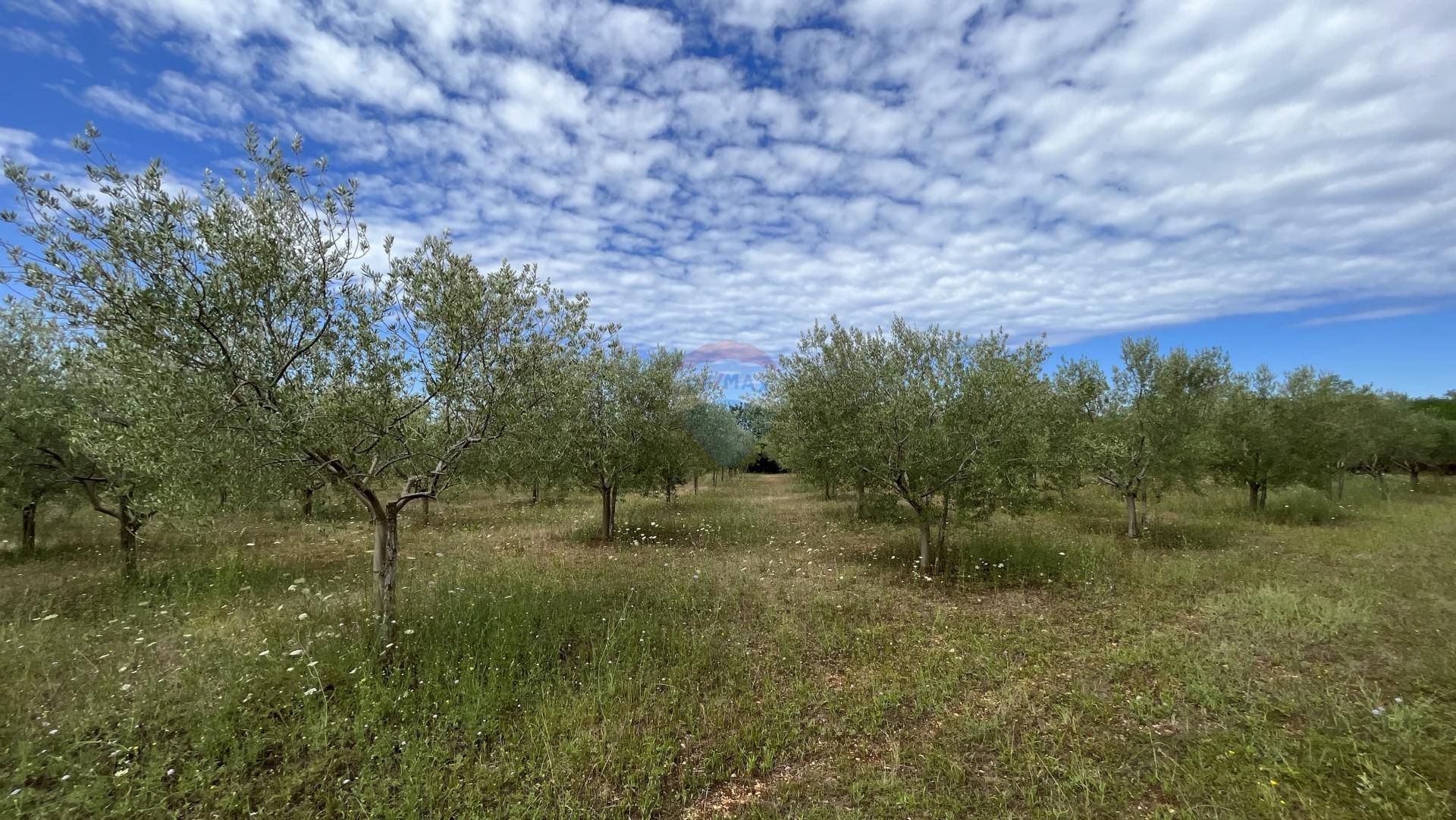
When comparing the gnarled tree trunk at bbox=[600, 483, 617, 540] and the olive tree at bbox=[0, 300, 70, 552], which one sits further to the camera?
the gnarled tree trunk at bbox=[600, 483, 617, 540]

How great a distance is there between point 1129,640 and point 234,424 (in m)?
15.3

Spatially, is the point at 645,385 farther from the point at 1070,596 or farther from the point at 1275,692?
the point at 1275,692

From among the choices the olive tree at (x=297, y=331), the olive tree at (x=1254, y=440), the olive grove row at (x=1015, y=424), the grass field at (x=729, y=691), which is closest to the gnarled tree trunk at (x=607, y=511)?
the grass field at (x=729, y=691)

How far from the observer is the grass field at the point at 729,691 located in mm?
5840

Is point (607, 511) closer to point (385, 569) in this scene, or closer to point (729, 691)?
point (385, 569)

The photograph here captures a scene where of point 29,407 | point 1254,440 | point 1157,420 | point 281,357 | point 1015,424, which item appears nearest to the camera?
point 281,357

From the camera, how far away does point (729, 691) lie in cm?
812

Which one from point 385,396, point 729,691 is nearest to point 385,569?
point 385,396

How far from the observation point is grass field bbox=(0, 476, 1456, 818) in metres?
5.84

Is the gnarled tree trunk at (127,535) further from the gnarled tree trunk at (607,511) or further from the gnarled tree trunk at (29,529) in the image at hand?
the gnarled tree trunk at (607,511)

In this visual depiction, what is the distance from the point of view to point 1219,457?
2439cm

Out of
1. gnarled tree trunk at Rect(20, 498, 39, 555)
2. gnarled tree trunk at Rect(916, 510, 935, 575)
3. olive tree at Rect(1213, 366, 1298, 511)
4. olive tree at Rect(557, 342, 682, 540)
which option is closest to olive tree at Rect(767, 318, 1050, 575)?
gnarled tree trunk at Rect(916, 510, 935, 575)

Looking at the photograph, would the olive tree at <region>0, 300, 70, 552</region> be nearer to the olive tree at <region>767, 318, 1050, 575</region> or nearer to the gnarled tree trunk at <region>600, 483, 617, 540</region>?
the gnarled tree trunk at <region>600, 483, 617, 540</region>

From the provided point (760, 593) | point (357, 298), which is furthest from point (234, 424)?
point (760, 593)
